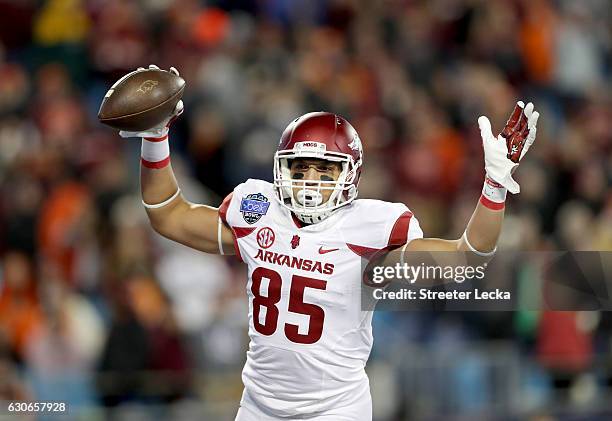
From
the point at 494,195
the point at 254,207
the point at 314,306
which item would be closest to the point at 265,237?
the point at 254,207

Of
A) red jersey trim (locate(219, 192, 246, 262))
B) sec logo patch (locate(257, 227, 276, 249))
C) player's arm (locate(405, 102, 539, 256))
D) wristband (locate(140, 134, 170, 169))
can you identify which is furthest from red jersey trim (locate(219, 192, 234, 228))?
player's arm (locate(405, 102, 539, 256))

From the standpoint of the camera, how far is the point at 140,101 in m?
5.28

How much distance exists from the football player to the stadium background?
2508 millimetres

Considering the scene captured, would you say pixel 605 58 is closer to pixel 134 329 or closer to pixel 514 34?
pixel 514 34

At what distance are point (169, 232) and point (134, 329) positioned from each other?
3040 millimetres

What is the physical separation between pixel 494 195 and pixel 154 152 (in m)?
1.57

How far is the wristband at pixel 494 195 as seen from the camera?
4.81 meters

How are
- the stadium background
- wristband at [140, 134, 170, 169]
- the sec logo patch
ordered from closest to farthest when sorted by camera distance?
the sec logo patch, wristband at [140, 134, 170, 169], the stadium background

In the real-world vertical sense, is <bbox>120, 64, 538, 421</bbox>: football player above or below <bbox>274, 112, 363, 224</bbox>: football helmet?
below

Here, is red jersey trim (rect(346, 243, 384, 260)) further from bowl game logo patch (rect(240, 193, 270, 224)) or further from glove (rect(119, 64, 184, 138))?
glove (rect(119, 64, 184, 138))

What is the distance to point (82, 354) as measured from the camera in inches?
335

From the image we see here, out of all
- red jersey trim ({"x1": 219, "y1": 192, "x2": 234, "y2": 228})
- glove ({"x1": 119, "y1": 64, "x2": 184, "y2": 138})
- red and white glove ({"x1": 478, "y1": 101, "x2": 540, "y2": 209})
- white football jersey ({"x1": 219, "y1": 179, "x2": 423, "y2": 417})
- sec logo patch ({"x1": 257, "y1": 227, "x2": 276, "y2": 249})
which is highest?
glove ({"x1": 119, "y1": 64, "x2": 184, "y2": 138})

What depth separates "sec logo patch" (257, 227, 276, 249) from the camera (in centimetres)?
517

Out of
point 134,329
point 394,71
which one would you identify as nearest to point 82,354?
point 134,329
